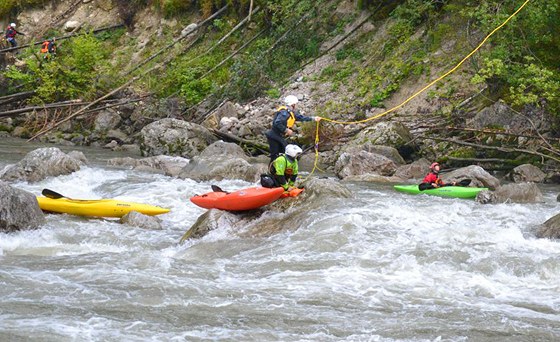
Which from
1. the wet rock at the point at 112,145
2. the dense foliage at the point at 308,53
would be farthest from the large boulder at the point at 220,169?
the wet rock at the point at 112,145

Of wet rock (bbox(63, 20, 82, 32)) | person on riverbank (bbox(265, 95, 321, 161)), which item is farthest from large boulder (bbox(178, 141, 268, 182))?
wet rock (bbox(63, 20, 82, 32))

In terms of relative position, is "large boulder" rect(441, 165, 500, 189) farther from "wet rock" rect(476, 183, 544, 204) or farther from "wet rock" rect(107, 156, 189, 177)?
"wet rock" rect(107, 156, 189, 177)

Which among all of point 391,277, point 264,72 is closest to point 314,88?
point 264,72

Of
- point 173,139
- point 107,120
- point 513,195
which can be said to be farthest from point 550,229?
point 107,120

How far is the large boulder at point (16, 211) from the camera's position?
9.02 m

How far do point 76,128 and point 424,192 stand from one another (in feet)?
40.0

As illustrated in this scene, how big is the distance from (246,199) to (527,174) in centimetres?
659

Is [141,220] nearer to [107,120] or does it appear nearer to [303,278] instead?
[303,278]

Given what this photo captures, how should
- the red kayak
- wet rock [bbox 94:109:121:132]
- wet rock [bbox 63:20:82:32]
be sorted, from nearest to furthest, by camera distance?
the red kayak, wet rock [bbox 94:109:121:132], wet rock [bbox 63:20:82:32]

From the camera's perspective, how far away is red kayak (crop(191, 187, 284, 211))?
9.61 m

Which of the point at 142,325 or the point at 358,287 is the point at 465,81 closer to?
the point at 358,287

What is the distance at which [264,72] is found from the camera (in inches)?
824

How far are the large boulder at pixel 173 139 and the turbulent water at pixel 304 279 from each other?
21.3 ft

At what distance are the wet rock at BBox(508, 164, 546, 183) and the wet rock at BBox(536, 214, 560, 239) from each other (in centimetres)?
480
